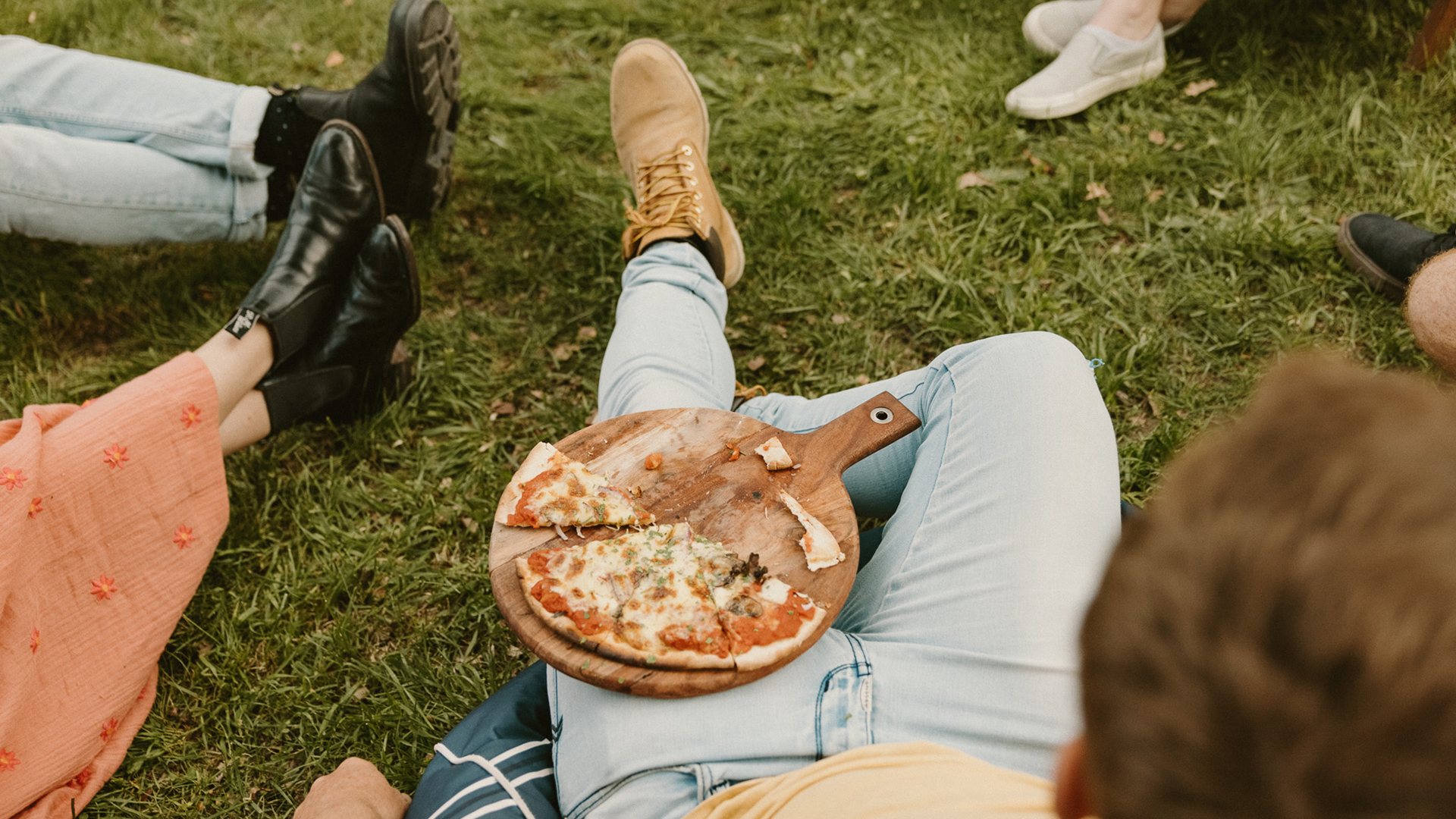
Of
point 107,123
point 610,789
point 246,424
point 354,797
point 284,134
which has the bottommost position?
point 354,797

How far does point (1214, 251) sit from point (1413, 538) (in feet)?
10.0

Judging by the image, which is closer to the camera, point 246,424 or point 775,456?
point 775,456

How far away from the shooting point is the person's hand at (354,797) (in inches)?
71.2

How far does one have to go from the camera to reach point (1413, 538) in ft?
2.05

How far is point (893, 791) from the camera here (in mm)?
1251

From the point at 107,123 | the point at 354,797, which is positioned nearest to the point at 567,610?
the point at 354,797

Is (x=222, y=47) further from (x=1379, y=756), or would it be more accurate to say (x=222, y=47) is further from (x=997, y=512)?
(x=1379, y=756)

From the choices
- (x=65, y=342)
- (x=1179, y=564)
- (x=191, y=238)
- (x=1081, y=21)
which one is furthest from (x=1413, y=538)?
(x=65, y=342)

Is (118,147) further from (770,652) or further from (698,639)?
(770,652)

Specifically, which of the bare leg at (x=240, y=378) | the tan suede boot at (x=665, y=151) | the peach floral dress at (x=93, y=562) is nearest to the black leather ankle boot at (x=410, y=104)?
the tan suede boot at (x=665, y=151)

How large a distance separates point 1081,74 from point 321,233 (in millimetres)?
3248

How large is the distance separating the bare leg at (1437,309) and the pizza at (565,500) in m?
2.33

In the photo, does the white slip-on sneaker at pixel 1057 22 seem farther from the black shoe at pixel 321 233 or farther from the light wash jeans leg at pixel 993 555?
the black shoe at pixel 321 233

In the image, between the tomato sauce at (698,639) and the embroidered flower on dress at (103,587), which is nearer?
the tomato sauce at (698,639)
